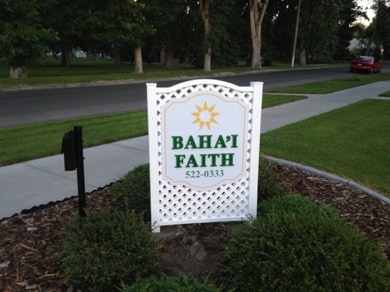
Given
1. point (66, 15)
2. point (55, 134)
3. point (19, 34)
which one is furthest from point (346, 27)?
point (55, 134)

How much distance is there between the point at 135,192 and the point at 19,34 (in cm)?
1612

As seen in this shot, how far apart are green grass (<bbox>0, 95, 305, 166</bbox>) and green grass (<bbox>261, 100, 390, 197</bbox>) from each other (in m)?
2.94

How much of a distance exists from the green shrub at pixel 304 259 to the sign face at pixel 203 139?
775 mm

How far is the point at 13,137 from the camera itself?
25.0 ft

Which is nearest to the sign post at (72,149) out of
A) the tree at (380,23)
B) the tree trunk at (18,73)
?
the tree trunk at (18,73)

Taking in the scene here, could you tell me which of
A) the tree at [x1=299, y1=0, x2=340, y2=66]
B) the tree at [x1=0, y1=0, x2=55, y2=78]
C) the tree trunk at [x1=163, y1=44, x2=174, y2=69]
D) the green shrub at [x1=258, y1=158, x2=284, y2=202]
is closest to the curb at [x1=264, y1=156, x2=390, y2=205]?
the green shrub at [x1=258, y1=158, x2=284, y2=202]

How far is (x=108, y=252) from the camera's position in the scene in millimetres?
2791

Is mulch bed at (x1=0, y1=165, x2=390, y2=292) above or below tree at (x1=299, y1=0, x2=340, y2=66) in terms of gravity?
below

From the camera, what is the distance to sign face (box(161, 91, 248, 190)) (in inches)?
134

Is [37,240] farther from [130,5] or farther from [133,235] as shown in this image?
[130,5]

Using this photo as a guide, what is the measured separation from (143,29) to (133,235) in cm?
2443

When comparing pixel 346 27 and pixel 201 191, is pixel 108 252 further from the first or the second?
pixel 346 27

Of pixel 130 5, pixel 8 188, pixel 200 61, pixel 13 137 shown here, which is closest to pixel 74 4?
pixel 130 5

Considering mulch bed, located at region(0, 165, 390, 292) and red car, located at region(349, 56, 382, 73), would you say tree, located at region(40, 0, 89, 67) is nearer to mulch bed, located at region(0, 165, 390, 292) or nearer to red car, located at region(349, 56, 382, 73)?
red car, located at region(349, 56, 382, 73)
